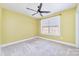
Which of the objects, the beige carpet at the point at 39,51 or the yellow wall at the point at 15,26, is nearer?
the beige carpet at the point at 39,51

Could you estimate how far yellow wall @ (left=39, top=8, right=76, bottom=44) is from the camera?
13.1 ft

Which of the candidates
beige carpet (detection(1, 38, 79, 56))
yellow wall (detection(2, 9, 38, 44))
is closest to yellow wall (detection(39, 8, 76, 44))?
beige carpet (detection(1, 38, 79, 56))

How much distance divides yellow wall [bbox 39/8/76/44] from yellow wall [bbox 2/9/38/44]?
7.33ft

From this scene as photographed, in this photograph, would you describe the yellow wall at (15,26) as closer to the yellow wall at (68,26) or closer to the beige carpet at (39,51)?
the beige carpet at (39,51)

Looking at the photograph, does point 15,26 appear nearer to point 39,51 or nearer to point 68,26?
point 39,51

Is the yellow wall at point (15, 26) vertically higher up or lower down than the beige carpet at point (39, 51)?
higher up

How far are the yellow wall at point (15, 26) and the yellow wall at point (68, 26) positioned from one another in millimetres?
2236

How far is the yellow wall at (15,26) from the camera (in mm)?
4024

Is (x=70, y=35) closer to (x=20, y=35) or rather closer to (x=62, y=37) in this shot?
(x=62, y=37)

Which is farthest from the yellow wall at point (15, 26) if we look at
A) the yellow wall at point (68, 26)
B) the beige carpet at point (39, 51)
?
the yellow wall at point (68, 26)

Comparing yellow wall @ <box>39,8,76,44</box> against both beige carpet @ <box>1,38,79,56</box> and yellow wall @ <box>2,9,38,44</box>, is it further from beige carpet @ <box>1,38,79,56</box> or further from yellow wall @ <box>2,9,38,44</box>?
yellow wall @ <box>2,9,38,44</box>

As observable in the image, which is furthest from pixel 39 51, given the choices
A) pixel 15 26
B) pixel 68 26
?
pixel 15 26

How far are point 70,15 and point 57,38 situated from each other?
62.3 inches

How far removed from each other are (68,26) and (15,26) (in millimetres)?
2646
